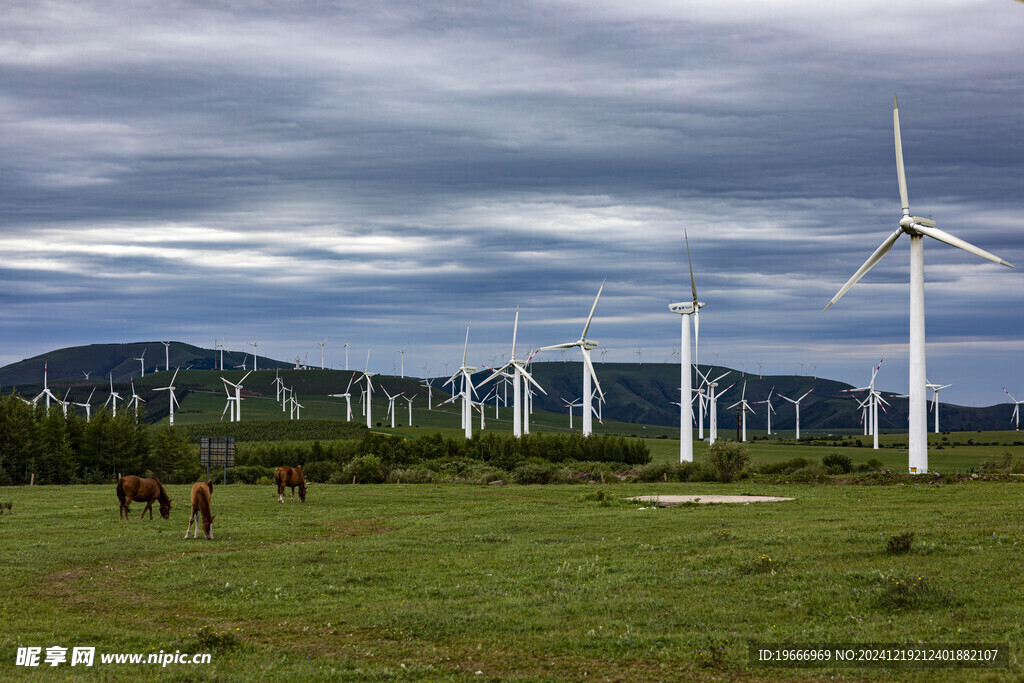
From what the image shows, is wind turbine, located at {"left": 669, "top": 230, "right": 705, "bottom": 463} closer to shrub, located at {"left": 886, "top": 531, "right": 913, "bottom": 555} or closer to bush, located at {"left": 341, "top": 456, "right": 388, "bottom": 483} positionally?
bush, located at {"left": 341, "top": 456, "right": 388, "bottom": 483}

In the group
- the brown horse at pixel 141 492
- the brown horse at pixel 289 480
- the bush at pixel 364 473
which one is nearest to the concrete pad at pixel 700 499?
the brown horse at pixel 289 480

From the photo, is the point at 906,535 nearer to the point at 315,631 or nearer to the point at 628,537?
the point at 628,537

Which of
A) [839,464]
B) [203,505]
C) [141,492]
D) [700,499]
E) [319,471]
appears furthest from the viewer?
[319,471]

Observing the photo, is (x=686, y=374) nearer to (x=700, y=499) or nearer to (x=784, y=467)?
(x=784, y=467)

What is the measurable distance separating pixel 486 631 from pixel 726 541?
37.4 ft

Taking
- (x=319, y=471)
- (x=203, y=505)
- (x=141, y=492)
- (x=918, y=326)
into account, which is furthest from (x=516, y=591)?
(x=319, y=471)

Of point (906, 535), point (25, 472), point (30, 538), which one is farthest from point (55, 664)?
point (25, 472)

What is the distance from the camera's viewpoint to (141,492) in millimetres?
36906

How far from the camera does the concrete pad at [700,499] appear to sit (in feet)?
136

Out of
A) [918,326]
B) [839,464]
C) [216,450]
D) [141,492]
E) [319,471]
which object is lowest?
[319,471]

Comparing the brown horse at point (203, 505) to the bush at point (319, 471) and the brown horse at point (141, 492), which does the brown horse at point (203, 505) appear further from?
the bush at point (319, 471)

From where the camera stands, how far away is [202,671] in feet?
50.1

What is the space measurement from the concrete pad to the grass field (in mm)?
5349

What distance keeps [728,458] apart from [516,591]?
51684 millimetres
